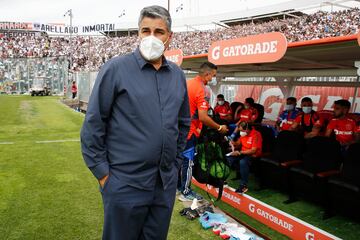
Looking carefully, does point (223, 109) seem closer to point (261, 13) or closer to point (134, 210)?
point (134, 210)

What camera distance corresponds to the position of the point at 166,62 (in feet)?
6.81

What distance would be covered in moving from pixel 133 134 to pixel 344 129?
5.05 meters

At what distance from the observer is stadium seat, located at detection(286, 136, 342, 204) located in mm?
4836

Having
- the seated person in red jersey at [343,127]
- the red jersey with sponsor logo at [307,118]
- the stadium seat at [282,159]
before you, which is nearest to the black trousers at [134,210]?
the stadium seat at [282,159]

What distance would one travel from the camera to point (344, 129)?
5.88m

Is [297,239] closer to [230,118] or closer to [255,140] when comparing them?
[255,140]

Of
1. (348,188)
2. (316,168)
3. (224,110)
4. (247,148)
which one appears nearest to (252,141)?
(247,148)

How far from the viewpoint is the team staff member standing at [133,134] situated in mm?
1875

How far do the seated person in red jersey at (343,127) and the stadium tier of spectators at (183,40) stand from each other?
1948 cm

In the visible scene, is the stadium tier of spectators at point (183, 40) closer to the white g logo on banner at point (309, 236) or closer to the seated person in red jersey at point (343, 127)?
the seated person in red jersey at point (343, 127)

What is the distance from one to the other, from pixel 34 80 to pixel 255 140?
101ft

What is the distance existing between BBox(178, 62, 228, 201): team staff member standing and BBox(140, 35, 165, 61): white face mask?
2255mm

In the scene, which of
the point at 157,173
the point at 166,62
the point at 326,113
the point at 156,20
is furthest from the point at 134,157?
the point at 326,113

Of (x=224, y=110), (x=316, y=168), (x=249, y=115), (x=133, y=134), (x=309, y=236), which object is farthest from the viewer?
(x=224, y=110)
